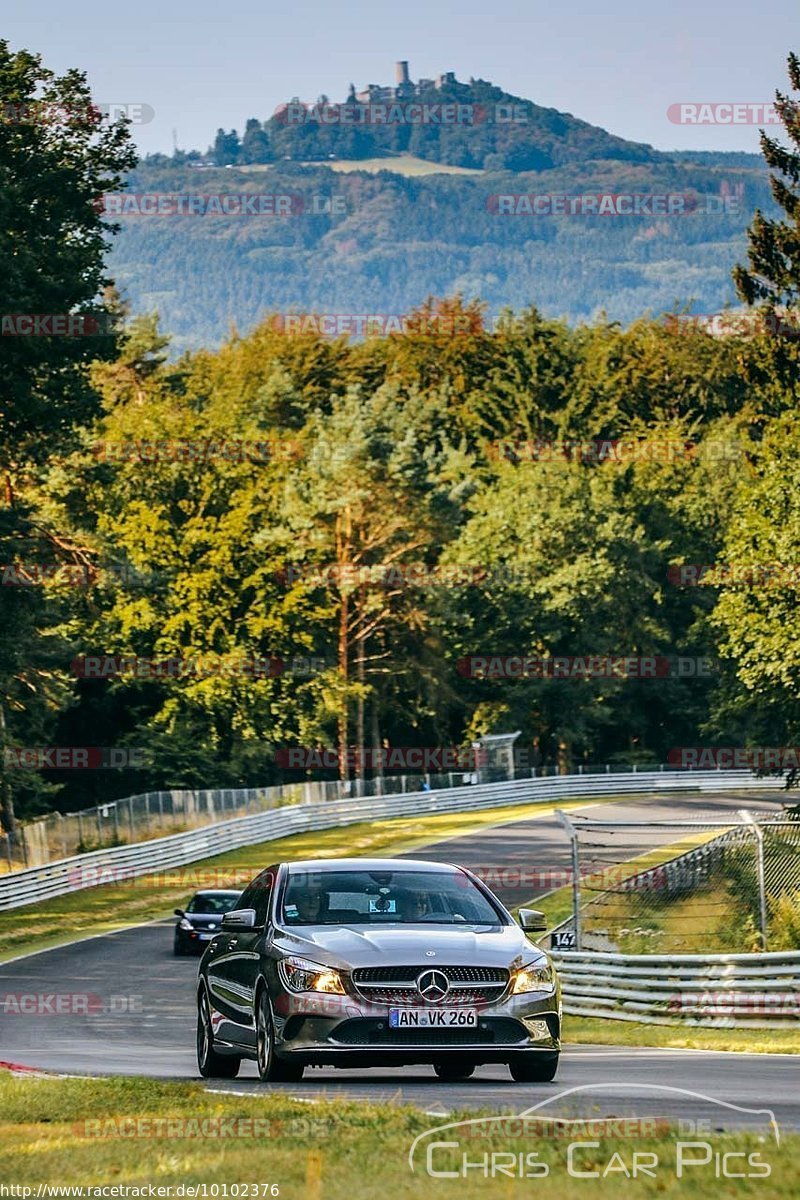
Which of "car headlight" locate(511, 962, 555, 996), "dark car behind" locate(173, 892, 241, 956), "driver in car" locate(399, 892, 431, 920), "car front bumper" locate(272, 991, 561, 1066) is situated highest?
"driver in car" locate(399, 892, 431, 920)

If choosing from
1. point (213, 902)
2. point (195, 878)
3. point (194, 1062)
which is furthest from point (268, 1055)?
point (195, 878)

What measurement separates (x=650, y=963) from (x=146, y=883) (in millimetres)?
29964

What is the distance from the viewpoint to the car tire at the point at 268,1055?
12864 mm

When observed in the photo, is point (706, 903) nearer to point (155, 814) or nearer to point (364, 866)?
point (364, 866)

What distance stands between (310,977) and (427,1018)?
2.51ft

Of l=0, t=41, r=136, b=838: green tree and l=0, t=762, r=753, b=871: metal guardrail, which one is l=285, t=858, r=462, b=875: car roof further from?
l=0, t=762, r=753, b=871: metal guardrail

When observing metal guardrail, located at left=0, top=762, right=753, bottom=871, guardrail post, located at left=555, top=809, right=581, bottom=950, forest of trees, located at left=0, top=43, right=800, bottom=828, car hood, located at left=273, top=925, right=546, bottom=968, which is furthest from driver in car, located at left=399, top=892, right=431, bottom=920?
metal guardrail, located at left=0, top=762, right=753, bottom=871

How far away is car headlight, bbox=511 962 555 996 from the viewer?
41.6ft

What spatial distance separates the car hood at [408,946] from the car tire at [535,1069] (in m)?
0.61

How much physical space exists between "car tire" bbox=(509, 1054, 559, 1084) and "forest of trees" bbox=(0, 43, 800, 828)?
29087mm

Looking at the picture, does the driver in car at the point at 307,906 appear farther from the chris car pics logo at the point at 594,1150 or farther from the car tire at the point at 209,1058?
the chris car pics logo at the point at 594,1150

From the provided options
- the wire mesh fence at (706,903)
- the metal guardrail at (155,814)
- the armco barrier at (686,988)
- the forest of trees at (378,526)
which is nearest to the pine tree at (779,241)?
the forest of trees at (378,526)

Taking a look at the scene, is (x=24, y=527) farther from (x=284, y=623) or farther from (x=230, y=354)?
(x=230, y=354)

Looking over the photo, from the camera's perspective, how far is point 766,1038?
2125cm
